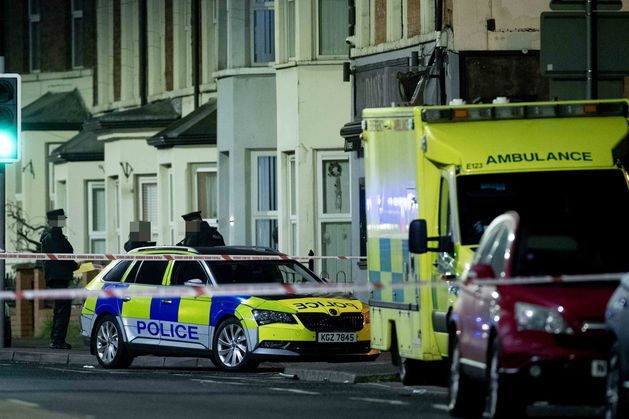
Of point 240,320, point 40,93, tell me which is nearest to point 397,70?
point 240,320

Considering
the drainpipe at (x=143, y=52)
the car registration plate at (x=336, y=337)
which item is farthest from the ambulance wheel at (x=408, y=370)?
the drainpipe at (x=143, y=52)

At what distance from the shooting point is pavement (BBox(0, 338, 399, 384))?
21.4 meters

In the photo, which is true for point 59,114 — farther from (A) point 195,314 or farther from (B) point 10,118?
(A) point 195,314

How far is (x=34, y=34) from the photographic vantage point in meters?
52.2

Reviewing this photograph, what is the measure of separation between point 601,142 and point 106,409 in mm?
4646

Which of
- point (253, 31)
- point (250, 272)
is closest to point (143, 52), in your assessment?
point (253, 31)

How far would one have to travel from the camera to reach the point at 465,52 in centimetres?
2888

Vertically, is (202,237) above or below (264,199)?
below

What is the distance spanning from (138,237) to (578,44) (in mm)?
16069

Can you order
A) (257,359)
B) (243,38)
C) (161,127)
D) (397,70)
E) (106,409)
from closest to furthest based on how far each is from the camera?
(106,409)
(257,359)
(397,70)
(243,38)
(161,127)

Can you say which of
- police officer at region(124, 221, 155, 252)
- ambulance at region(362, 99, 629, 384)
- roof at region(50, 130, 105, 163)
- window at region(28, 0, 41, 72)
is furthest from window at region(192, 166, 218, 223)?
ambulance at region(362, 99, 629, 384)

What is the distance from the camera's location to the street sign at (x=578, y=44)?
59.7 feet

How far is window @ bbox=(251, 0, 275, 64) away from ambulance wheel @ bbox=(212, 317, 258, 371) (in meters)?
14.5

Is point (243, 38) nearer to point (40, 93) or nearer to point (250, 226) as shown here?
point (250, 226)
